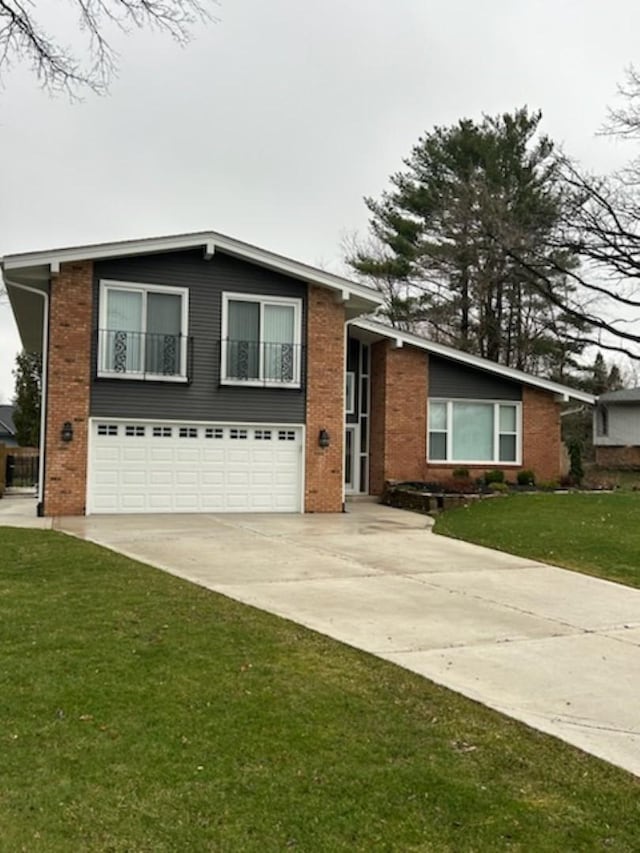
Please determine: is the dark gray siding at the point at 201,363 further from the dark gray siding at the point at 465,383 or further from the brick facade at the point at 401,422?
the dark gray siding at the point at 465,383

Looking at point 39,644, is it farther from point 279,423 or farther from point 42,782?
point 279,423

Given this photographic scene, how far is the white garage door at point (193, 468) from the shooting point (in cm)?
1589

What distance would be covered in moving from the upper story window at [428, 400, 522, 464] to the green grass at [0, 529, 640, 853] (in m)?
14.8

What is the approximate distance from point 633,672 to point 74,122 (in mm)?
11095

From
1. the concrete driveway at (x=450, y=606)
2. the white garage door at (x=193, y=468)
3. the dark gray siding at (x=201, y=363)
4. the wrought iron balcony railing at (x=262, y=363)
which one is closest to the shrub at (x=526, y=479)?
the white garage door at (x=193, y=468)

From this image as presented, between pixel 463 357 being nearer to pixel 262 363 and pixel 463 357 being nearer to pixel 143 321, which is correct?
pixel 262 363

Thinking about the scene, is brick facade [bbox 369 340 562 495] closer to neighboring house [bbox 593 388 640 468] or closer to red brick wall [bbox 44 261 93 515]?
red brick wall [bbox 44 261 93 515]

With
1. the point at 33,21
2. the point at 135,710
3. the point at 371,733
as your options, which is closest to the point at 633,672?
the point at 371,733

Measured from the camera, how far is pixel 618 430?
3762 centimetres

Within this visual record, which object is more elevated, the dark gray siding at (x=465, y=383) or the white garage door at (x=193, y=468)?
the dark gray siding at (x=465, y=383)

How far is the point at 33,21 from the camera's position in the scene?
927 cm

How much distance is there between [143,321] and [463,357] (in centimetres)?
851

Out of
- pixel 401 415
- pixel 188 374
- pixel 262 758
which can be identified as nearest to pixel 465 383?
pixel 401 415

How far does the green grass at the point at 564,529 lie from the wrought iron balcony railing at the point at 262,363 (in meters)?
4.69
